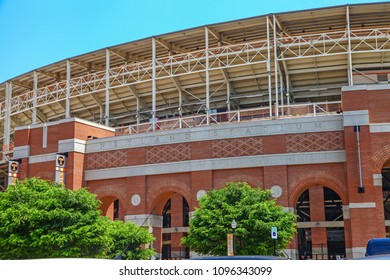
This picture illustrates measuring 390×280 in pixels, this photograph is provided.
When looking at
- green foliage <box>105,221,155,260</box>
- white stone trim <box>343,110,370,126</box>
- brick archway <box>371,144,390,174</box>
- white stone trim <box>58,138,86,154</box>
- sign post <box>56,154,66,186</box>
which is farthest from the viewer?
white stone trim <box>58,138,86,154</box>

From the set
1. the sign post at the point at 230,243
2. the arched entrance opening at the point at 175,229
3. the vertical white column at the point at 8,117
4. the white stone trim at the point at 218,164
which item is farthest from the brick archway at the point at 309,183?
the vertical white column at the point at 8,117

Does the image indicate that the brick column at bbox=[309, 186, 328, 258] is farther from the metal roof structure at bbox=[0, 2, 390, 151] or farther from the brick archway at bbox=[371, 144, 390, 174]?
the brick archway at bbox=[371, 144, 390, 174]

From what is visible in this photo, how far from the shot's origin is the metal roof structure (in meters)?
38.1

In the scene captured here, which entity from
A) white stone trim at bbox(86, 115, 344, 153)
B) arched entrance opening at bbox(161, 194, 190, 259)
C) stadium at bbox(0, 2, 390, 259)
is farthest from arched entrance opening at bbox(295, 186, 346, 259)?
white stone trim at bbox(86, 115, 344, 153)

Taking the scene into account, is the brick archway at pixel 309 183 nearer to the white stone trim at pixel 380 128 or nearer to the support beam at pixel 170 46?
the white stone trim at pixel 380 128

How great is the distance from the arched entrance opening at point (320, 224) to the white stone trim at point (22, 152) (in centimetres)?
2294

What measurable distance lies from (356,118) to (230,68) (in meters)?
13.5

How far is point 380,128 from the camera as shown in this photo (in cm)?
3130

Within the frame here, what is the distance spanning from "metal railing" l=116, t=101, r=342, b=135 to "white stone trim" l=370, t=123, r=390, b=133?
10.8 ft

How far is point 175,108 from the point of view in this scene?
4844 centimetres

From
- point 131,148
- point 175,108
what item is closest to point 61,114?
point 175,108
